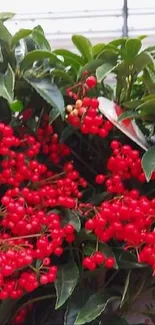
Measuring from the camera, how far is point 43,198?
2.52 feet

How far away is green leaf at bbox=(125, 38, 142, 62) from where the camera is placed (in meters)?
0.81

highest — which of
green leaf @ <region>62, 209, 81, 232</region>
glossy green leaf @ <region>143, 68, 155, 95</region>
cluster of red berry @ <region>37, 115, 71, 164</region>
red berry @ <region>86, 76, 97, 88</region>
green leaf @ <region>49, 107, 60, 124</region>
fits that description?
red berry @ <region>86, 76, 97, 88</region>

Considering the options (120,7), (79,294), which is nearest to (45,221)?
(79,294)

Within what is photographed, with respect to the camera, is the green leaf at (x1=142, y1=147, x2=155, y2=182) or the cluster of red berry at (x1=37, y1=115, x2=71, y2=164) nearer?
the green leaf at (x1=142, y1=147, x2=155, y2=182)

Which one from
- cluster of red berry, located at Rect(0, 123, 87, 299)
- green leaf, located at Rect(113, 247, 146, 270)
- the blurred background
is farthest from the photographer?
the blurred background

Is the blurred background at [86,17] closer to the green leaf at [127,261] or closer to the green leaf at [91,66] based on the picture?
the green leaf at [91,66]

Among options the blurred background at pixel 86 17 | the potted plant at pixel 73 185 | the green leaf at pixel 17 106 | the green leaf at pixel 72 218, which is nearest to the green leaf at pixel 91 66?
the potted plant at pixel 73 185

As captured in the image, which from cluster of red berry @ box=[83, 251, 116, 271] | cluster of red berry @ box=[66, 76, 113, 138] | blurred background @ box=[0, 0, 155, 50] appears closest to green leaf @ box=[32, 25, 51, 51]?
cluster of red berry @ box=[66, 76, 113, 138]

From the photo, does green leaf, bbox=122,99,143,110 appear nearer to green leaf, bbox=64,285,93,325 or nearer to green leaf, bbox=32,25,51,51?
green leaf, bbox=32,25,51,51

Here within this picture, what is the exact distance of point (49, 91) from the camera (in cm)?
80

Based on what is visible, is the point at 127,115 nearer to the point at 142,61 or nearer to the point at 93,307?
the point at 142,61

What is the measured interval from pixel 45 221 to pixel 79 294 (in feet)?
0.51

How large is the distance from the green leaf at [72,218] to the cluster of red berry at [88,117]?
115 mm

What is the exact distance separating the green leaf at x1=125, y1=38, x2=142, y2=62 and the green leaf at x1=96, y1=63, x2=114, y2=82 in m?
0.03
